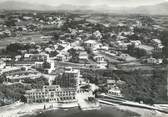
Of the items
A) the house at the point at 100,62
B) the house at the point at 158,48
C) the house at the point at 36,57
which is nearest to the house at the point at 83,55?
the house at the point at 100,62

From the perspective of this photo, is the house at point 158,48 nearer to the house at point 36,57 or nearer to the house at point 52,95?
the house at point 52,95

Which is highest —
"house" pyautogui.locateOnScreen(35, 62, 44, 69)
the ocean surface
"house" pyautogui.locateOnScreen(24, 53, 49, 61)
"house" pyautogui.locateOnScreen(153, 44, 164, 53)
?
"house" pyautogui.locateOnScreen(153, 44, 164, 53)

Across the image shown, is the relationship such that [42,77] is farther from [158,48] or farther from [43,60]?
[158,48]

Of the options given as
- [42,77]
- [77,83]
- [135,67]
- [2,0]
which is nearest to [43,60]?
[42,77]

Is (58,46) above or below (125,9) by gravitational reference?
below

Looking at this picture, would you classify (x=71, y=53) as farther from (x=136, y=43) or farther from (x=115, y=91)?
(x=136, y=43)

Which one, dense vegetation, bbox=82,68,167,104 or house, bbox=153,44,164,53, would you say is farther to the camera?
house, bbox=153,44,164,53

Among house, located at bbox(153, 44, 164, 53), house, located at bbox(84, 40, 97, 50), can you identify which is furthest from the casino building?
house, located at bbox(153, 44, 164, 53)

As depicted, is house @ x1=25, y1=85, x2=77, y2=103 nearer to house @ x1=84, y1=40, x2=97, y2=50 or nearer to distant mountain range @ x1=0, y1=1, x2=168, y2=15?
house @ x1=84, y1=40, x2=97, y2=50
